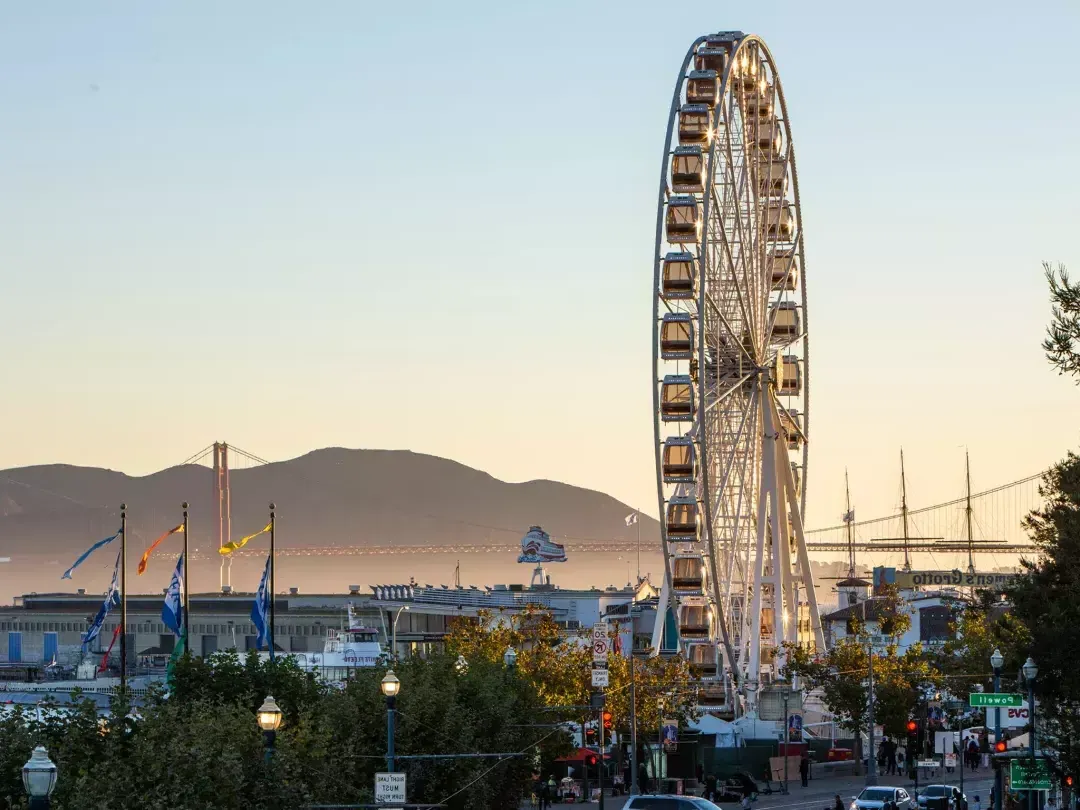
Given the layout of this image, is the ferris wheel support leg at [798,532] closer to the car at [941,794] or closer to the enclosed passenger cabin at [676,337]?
the enclosed passenger cabin at [676,337]

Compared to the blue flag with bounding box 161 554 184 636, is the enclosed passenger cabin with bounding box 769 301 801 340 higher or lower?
higher

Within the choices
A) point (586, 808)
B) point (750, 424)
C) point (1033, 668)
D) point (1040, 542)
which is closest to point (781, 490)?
point (750, 424)

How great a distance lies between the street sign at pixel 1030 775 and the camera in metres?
47.6

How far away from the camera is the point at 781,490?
320ft

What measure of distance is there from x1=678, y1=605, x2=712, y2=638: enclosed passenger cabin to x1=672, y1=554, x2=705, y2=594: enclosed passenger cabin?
4.89 ft

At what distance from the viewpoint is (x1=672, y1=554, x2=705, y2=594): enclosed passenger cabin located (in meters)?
93.0

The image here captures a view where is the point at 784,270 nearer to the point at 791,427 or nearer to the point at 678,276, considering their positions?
the point at 791,427

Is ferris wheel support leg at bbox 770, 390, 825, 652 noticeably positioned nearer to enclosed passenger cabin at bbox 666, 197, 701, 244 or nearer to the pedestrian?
enclosed passenger cabin at bbox 666, 197, 701, 244

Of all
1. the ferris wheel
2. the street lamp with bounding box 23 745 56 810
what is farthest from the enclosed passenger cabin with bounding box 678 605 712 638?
the street lamp with bounding box 23 745 56 810

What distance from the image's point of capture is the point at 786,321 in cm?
9900

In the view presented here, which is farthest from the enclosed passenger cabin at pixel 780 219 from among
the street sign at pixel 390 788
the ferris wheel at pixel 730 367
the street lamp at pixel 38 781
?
the street lamp at pixel 38 781

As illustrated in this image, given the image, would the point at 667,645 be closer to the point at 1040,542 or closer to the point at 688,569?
the point at 688,569

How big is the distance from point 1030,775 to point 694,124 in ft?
154

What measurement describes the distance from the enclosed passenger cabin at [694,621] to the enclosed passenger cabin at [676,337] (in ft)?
38.8
